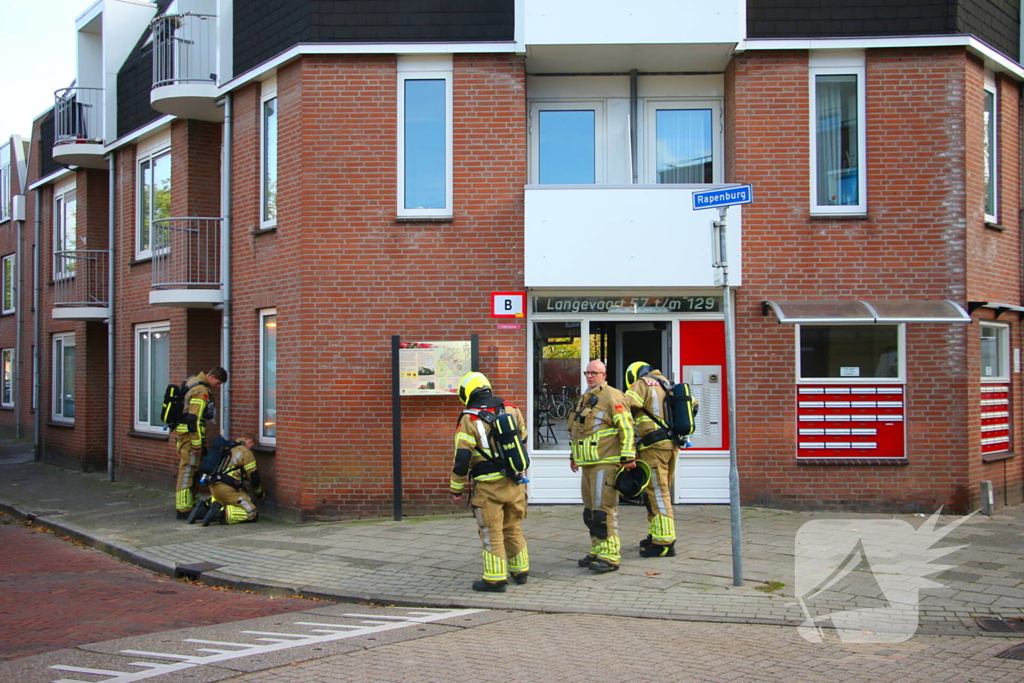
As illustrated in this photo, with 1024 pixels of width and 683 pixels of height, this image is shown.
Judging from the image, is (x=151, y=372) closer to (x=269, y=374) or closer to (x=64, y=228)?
(x=269, y=374)

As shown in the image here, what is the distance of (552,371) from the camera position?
12.1 metres

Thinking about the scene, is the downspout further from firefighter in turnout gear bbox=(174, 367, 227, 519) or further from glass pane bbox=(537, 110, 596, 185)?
glass pane bbox=(537, 110, 596, 185)

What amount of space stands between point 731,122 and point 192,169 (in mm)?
8295

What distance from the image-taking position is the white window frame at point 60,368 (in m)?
20.5

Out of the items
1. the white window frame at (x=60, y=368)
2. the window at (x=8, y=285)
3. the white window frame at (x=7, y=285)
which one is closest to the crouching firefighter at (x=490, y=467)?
the white window frame at (x=60, y=368)

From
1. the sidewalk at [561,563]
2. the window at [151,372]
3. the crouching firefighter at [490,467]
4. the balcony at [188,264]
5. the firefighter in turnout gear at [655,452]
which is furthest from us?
the window at [151,372]

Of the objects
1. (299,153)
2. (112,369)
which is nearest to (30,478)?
(112,369)

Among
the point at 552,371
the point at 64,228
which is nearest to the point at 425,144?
the point at 552,371

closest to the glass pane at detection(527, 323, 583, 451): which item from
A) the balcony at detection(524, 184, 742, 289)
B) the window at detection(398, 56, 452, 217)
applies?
the balcony at detection(524, 184, 742, 289)

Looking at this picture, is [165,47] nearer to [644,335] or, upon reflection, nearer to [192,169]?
[192,169]

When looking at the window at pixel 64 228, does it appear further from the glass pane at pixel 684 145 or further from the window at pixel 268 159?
the glass pane at pixel 684 145

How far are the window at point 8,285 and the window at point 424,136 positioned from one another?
19.0 metres

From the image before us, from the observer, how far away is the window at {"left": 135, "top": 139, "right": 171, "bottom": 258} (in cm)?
1553

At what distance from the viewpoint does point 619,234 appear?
11.5 metres
